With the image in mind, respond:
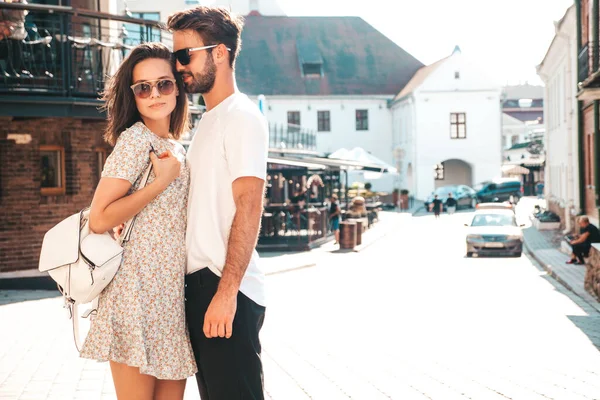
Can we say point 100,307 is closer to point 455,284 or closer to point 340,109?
point 455,284

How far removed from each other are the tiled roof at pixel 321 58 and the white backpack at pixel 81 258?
6377 cm

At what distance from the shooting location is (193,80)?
392cm

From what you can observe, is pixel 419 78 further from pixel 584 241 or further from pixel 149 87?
pixel 149 87

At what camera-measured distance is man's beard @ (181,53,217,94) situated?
3.87m

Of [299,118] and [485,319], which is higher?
[299,118]

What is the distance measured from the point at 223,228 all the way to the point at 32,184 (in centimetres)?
1330

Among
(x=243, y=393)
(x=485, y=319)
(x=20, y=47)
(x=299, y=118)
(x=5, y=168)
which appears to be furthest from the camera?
(x=299, y=118)

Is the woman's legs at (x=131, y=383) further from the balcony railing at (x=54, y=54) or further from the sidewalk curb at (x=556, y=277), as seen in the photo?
the balcony railing at (x=54, y=54)

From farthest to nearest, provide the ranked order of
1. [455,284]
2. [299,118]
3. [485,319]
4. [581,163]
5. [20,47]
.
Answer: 1. [299,118]
2. [581,163]
3. [455,284]
4. [20,47]
5. [485,319]

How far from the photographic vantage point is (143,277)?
3.74m

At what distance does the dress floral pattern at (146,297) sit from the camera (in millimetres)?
3736

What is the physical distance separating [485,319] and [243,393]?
8.63 metres

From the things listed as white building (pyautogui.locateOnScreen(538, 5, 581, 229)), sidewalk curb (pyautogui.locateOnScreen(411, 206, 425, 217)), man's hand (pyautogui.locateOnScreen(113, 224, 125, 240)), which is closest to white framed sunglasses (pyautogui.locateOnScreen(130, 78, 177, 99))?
man's hand (pyautogui.locateOnScreen(113, 224, 125, 240))

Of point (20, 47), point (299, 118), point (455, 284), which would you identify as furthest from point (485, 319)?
point (299, 118)
